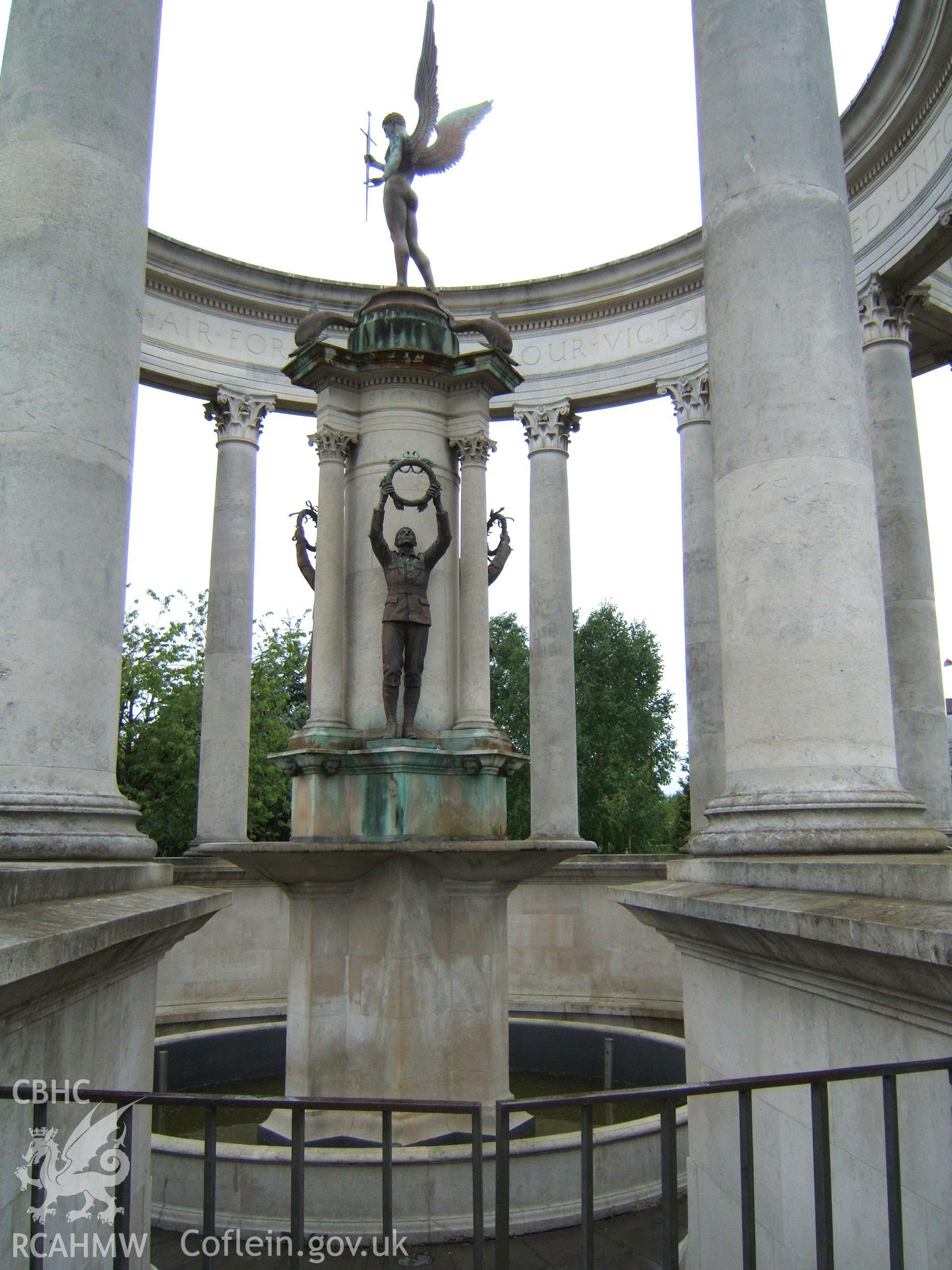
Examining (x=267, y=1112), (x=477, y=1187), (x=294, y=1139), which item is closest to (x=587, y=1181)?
(x=477, y=1187)

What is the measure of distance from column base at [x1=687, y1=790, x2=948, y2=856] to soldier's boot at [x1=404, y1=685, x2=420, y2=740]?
12.9 metres

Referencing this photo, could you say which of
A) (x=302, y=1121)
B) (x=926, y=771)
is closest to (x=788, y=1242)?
(x=302, y=1121)

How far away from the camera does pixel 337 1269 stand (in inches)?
680

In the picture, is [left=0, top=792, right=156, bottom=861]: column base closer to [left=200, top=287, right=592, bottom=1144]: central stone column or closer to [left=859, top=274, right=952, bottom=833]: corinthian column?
[left=200, top=287, right=592, bottom=1144]: central stone column

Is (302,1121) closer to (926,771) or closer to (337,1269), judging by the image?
(337,1269)

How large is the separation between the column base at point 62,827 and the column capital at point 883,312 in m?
39.1

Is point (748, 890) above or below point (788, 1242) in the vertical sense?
above

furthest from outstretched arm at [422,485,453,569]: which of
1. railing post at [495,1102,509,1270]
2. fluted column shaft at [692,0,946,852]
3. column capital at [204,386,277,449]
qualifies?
column capital at [204,386,277,449]

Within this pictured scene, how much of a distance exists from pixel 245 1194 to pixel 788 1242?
11.6 metres

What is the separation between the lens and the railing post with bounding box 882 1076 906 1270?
7977 mm

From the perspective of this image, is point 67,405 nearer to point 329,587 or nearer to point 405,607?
point 405,607

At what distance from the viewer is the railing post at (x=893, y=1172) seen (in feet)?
26.2

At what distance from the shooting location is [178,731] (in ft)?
254

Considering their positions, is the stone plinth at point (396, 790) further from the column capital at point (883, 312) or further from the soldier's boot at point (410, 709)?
the column capital at point (883, 312)
